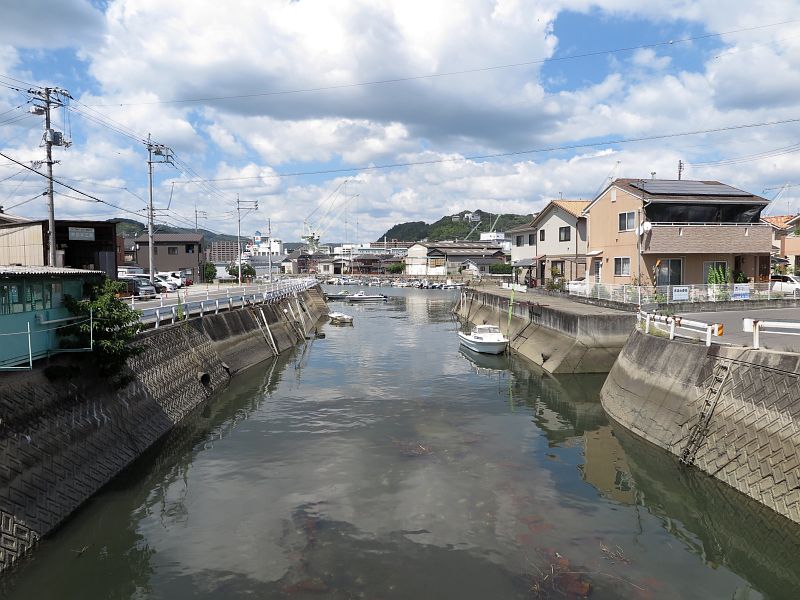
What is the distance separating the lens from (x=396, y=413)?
76.9ft

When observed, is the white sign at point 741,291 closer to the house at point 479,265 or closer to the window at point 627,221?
the window at point 627,221

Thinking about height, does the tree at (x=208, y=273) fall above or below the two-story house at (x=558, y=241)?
below

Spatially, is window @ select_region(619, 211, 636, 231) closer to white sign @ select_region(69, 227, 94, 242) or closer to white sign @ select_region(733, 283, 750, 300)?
white sign @ select_region(733, 283, 750, 300)

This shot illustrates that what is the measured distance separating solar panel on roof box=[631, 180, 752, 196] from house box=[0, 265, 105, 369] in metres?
37.2

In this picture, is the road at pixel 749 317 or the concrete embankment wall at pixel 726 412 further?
the road at pixel 749 317

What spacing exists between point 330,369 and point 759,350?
2399 centimetres

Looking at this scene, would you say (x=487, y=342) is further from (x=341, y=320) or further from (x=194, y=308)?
(x=341, y=320)

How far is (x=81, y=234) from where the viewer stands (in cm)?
3544

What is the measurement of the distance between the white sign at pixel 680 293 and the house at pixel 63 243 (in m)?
36.0

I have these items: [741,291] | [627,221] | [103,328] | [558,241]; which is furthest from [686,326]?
[558,241]

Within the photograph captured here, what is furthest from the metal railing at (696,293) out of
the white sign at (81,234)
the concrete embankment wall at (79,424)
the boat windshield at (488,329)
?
the white sign at (81,234)

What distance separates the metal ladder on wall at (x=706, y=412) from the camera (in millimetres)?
16516

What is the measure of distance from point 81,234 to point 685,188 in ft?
144

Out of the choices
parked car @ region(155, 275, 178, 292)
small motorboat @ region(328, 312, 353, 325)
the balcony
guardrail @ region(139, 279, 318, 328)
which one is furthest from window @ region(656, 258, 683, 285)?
parked car @ region(155, 275, 178, 292)
